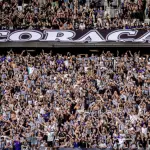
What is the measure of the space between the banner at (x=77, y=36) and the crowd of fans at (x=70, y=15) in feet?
1.36

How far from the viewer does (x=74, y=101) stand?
25797 millimetres

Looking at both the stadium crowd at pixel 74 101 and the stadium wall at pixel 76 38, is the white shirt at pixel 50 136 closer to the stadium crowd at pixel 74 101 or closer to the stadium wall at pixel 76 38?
the stadium crowd at pixel 74 101

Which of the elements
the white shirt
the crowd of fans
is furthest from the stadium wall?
the white shirt

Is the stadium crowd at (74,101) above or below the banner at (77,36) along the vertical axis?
below

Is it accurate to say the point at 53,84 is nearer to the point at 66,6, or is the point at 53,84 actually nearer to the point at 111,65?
the point at 111,65

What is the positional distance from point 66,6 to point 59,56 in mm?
5110

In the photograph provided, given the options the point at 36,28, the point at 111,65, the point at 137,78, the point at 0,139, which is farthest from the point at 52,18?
the point at 0,139

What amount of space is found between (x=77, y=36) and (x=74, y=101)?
21.7 ft

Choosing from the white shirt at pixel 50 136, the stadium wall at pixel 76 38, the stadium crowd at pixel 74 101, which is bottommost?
the white shirt at pixel 50 136

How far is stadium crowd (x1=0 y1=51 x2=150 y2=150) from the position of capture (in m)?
23.4

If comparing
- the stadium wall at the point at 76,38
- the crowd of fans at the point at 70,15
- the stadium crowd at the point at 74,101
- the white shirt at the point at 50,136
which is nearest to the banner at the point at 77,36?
the stadium wall at the point at 76,38

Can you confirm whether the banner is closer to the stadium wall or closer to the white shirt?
the stadium wall

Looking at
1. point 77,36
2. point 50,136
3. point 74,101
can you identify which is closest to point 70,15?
point 77,36

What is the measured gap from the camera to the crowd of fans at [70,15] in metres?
31.9
